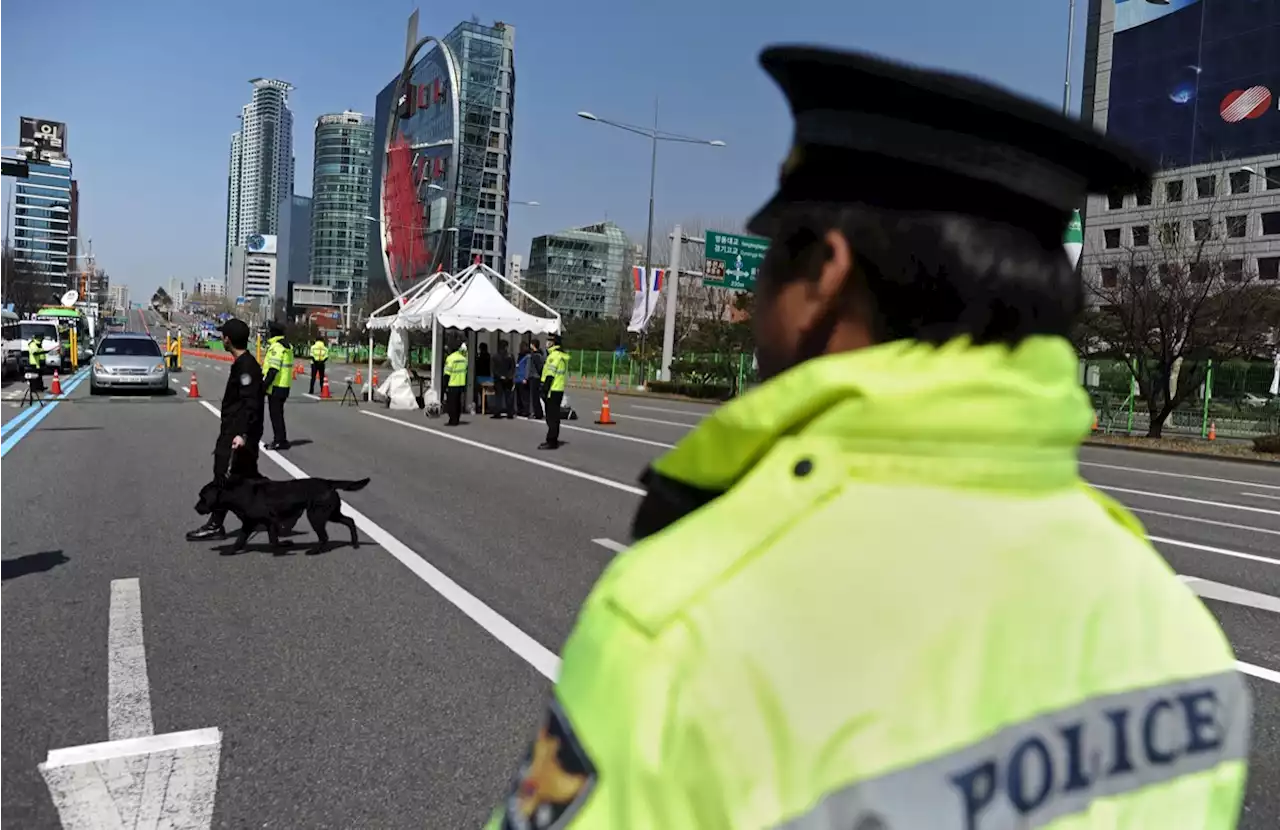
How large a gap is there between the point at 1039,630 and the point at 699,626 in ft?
1.16

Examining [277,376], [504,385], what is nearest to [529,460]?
[277,376]

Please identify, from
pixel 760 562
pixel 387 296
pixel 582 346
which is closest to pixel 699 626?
pixel 760 562

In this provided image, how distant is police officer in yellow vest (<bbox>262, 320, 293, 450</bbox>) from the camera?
1423cm

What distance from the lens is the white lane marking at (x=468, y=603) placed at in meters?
5.15

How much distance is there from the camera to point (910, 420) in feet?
2.94

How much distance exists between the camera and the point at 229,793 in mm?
3549

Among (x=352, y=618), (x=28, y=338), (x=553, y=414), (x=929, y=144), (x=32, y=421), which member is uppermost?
(x=929, y=144)

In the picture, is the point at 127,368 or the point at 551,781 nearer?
the point at 551,781

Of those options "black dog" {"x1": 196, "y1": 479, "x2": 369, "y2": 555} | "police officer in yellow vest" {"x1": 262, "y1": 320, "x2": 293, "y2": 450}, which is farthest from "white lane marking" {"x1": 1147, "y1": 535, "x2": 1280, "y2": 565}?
"police officer in yellow vest" {"x1": 262, "y1": 320, "x2": 293, "y2": 450}

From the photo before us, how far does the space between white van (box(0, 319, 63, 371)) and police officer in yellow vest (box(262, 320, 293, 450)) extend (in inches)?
902

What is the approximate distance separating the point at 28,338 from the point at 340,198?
12006 centimetres

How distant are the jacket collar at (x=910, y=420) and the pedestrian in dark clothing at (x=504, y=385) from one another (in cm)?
2206

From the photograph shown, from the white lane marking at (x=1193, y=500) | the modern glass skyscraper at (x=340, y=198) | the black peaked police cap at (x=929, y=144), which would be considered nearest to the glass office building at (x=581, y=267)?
the modern glass skyscraper at (x=340, y=198)

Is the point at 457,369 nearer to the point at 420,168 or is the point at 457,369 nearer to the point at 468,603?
the point at 468,603
